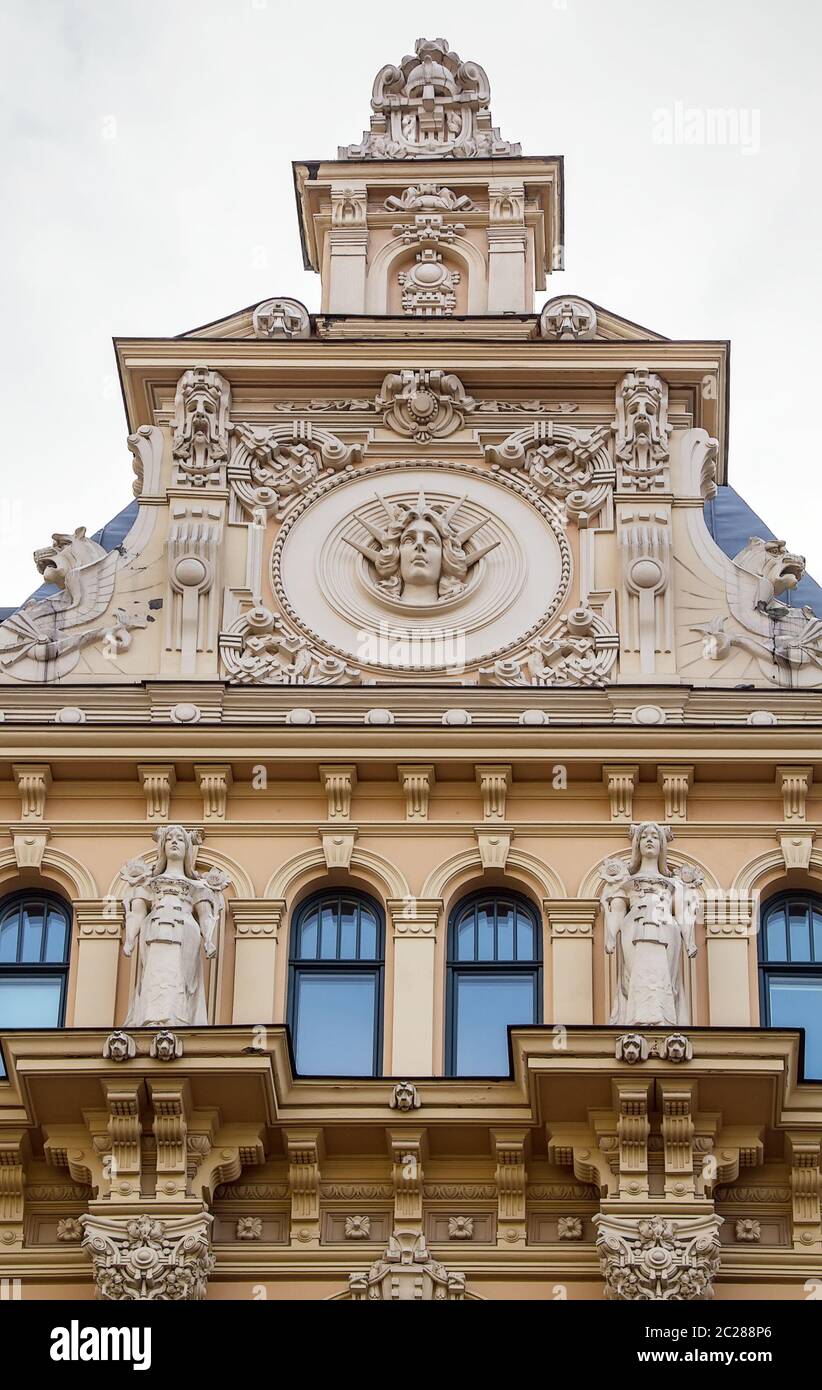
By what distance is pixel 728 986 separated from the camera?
945 inches

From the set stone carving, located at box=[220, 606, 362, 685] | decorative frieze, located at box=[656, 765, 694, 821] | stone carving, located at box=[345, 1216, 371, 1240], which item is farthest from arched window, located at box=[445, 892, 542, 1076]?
stone carving, located at box=[220, 606, 362, 685]

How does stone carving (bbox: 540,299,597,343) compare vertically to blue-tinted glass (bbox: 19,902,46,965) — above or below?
above

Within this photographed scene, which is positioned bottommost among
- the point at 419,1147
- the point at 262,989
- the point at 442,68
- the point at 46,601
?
the point at 419,1147

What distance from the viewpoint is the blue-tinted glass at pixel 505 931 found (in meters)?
24.7

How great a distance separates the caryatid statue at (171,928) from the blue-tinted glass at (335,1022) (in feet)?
3.33

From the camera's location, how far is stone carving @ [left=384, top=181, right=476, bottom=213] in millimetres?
29766

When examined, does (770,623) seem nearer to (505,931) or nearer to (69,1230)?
(505,931)

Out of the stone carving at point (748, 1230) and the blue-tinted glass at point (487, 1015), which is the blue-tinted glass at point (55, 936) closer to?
the blue-tinted glass at point (487, 1015)

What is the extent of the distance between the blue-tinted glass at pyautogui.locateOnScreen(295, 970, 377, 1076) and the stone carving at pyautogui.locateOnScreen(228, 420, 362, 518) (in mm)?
4663

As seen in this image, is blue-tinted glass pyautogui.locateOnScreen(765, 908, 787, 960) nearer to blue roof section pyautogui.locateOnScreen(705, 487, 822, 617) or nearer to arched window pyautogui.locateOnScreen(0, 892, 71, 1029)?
blue roof section pyautogui.locateOnScreen(705, 487, 822, 617)
